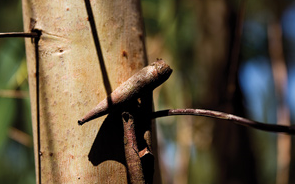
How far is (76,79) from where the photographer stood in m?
0.41

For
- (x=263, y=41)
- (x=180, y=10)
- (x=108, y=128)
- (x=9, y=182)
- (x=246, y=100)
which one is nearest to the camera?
(x=108, y=128)

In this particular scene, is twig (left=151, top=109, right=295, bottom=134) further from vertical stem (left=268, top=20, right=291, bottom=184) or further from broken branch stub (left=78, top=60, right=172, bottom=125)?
vertical stem (left=268, top=20, right=291, bottom=184)

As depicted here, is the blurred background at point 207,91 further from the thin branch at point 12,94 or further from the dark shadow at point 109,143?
the dark shadow at point 109,143

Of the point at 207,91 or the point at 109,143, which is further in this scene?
the point at 207,91

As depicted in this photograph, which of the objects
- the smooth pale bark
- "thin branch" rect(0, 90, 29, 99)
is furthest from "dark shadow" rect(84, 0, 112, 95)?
"thin branch" rect(0, 90, 29, 99)

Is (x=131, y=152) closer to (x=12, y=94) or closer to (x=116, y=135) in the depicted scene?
(x=116, y=135)

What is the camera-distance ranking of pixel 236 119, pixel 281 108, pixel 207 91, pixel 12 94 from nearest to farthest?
pixel 236 119
pixel 12 94
pixel 281 108
pixel 207 91

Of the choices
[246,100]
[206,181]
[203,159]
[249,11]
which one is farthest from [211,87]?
[249,11]

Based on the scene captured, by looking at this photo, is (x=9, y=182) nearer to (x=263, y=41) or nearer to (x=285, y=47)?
(x=263, y=41)

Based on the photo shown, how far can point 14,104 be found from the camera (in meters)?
1.12

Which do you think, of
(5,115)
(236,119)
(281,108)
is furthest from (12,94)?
(281,108)

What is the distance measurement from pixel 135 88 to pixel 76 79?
0.27 ft

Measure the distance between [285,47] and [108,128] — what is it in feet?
6.79

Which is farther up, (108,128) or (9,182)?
(108,128)
